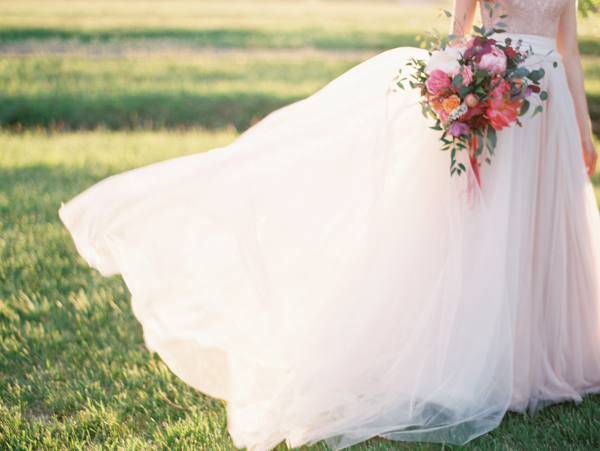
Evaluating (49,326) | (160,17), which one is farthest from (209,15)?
(49,326)

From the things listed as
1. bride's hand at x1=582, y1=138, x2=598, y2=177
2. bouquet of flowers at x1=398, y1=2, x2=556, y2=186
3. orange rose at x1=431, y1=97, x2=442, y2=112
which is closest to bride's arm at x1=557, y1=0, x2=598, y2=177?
bride's hand at x1=582, y1=138, x2=598, y2=177

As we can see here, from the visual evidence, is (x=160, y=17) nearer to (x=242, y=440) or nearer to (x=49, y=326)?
(x=49, y=326)

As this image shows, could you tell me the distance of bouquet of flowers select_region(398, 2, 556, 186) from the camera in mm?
2182

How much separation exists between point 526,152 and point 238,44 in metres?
16.4

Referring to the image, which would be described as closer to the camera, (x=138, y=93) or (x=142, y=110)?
(x=142, y=110)

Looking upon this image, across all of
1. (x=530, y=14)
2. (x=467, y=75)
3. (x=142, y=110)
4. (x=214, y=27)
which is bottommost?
(x=142, y=110)

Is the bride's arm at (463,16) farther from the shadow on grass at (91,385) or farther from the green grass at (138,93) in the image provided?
the green grass at (138,93)

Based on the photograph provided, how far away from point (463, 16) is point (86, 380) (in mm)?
2855

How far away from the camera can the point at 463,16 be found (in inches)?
99.0

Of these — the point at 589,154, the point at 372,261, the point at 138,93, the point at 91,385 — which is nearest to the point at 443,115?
the point at 372,261

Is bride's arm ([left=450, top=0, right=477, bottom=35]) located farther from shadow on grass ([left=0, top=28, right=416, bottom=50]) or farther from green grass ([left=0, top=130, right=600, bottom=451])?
shadow on grass ([left=0, top=28, right=416, bottom=50])

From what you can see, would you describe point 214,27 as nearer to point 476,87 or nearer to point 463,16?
point 463,16

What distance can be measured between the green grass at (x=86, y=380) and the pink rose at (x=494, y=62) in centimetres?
168

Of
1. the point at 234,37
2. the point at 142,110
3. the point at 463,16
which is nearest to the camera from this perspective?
the point at 463,16
